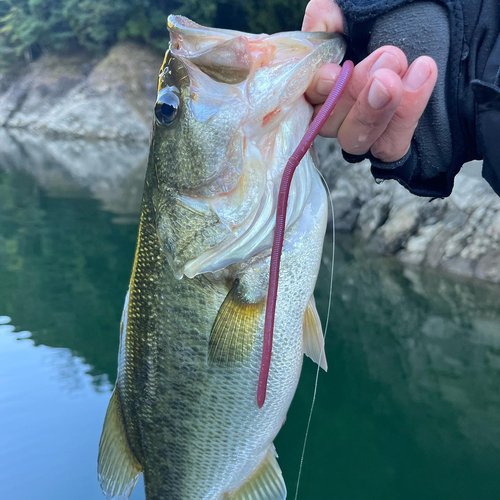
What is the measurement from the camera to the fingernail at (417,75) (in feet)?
4.15

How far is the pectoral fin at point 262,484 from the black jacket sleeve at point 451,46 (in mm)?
1140

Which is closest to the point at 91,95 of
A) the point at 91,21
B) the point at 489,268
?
the point at 91,21

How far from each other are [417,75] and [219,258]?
2.36 feet

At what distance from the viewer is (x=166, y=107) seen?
56.4 inches

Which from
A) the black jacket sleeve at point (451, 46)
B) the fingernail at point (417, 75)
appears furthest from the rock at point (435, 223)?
the fingernail at point (417, 75)

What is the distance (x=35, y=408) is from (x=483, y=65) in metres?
4.91

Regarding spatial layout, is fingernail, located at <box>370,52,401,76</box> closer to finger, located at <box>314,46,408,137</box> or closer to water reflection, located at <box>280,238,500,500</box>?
finger, located at <box>314,46,408,137</box>

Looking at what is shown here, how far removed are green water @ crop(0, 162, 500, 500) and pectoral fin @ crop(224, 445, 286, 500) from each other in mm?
2582

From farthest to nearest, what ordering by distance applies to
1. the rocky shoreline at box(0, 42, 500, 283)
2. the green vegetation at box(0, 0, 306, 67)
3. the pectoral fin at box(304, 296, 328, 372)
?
the green vegetation at box(0, 0, 306, 67)
the rocky shoreline at box(0, 42, 500, 283)
the pectoral fin at box(304, 296, 328, 372)

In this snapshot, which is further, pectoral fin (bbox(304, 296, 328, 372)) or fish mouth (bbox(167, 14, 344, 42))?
pectoral fin (bbox(304, 296, 328, 372))

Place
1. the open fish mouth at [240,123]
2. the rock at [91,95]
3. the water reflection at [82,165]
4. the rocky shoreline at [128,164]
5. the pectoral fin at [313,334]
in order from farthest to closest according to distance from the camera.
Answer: the rock at [91,95] < the water reflection at [82,165] < the rocky shoreline at [128,164] < the pectoral fin at [313,334] < the open fish mouth at [240,123]

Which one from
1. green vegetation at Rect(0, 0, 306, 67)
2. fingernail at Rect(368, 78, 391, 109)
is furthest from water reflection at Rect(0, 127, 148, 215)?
fingernail at Rect(368, 78, 391, 109)

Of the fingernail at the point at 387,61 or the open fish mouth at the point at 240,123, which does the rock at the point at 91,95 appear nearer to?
the open fish mouth at the point at 240,123

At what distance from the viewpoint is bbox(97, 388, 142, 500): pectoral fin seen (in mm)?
1688
